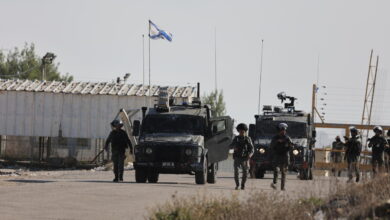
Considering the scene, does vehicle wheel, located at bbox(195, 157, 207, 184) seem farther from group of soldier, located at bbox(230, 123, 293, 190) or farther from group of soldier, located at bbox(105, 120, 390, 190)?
group of soldier, located at bbox(230, 123, 293, 190)

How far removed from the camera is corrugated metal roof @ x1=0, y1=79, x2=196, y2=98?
72062 millimetres

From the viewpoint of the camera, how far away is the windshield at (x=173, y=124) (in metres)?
31.3

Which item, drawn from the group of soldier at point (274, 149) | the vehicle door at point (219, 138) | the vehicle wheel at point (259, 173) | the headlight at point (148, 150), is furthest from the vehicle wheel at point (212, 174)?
the vehicle wheel at point (259, 173)

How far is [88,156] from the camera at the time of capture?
3081 inches

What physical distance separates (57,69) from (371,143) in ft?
311

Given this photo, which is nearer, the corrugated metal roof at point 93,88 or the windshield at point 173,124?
the windshield at point 173,124

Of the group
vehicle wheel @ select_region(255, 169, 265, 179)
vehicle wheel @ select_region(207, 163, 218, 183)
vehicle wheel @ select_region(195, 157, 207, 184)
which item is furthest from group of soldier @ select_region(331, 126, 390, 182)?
vehicle wheel @ select_region(255, 169, 265, 179)

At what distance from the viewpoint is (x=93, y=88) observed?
240 ft

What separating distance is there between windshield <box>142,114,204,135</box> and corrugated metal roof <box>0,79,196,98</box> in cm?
3988

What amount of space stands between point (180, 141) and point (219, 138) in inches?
64.2

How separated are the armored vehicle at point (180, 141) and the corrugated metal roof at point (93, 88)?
1552 inches

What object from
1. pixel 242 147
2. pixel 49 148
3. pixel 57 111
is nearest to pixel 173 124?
pixel 242 147

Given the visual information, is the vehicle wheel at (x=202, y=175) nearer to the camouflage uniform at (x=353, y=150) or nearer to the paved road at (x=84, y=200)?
the paved road at (x=84, y=200)

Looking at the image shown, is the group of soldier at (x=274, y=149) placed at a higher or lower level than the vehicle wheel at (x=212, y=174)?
higher
